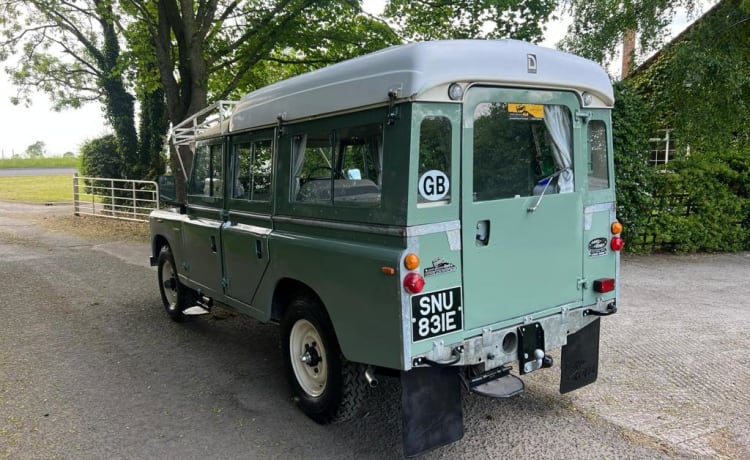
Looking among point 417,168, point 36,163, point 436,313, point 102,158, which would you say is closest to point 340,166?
point 417,168

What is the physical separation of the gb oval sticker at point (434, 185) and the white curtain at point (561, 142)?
97cm

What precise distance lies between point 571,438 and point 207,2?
11875mm

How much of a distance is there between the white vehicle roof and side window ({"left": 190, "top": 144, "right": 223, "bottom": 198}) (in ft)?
4.68

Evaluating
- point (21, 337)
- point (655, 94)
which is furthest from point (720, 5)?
point (21, 337)

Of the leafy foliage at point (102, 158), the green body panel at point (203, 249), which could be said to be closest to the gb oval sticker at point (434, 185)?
the green body panel at point (203, 249)

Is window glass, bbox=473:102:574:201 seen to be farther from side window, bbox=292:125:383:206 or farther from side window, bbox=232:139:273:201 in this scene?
side window, bbox=232:139:273:201

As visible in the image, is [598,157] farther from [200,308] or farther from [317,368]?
[200,308]

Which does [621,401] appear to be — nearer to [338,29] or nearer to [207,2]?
[338,29]

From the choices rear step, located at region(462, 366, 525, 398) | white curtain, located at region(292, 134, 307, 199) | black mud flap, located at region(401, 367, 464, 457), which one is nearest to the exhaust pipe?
black mud flap, located at region(401, 367, 464, 457)

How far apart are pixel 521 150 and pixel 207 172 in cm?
331

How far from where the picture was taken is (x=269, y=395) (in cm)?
433

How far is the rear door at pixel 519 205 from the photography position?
320cm

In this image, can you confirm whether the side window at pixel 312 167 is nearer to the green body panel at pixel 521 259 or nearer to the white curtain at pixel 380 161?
the white curtain at pixel 380 161

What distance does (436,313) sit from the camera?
3.08 m
